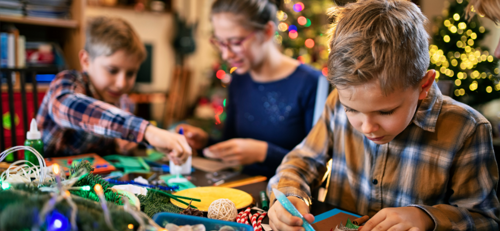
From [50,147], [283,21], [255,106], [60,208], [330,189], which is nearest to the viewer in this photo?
[60,208]

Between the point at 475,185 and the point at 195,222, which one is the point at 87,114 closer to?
the point at 195,222

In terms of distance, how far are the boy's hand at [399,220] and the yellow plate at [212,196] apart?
269 mm

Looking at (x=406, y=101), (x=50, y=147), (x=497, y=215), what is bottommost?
(x=50, y=147)

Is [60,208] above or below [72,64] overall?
above

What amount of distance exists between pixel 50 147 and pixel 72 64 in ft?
3.72

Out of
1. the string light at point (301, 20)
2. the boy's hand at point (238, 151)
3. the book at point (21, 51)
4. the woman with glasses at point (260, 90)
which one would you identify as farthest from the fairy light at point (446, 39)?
the book at point (21, 51)

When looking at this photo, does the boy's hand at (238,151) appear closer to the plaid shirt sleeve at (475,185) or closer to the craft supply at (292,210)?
the craft supply at (292,210)

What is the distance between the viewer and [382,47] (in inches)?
26.3

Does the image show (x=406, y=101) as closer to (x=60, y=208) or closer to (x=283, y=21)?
(x=60, y=208)

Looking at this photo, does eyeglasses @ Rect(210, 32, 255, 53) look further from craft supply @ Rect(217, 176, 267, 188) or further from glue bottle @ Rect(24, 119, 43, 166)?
glue bottle @ Rect(24, 119, 43, 166)

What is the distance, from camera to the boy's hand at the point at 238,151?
Answer: 1.16 metres

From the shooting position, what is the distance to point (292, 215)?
2.16ft

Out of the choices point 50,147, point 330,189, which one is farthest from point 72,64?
point 330,189

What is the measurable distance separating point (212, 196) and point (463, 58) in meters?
1.67
